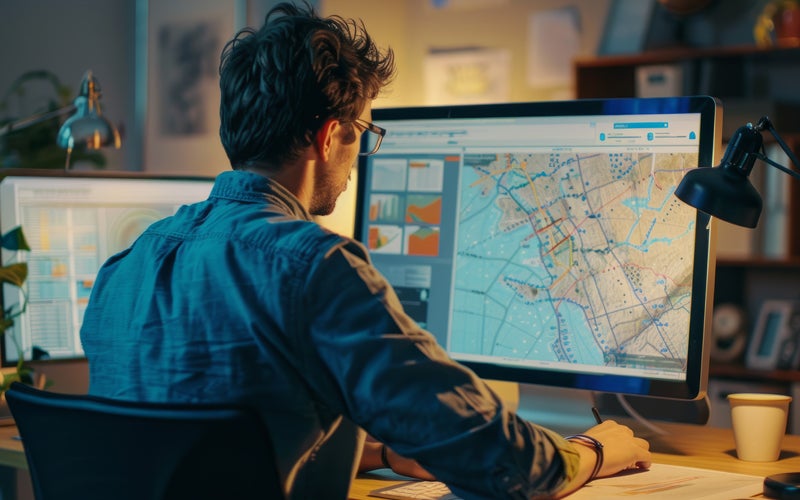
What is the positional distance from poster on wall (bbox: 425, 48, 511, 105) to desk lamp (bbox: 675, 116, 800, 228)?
2831mm

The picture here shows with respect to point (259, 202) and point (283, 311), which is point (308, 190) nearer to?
point (259, 202)

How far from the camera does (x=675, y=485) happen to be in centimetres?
119

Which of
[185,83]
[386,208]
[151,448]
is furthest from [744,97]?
[151,448]

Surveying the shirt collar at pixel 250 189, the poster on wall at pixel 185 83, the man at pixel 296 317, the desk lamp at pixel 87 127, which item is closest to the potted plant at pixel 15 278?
the desk lamp at pixel 87 127

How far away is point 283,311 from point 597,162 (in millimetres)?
647

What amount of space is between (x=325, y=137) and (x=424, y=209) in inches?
16.5

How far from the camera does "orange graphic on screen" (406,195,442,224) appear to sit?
5.00 ft

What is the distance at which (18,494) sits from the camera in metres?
1.94

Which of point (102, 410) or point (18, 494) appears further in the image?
point (18, 494)

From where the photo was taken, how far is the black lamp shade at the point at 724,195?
1209 mm

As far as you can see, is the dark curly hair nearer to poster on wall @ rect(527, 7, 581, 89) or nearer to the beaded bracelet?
the beaded bracelet

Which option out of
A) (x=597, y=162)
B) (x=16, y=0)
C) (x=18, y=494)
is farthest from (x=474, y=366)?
(x=16, y=0)

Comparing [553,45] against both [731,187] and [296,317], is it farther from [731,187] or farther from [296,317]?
[296,317]

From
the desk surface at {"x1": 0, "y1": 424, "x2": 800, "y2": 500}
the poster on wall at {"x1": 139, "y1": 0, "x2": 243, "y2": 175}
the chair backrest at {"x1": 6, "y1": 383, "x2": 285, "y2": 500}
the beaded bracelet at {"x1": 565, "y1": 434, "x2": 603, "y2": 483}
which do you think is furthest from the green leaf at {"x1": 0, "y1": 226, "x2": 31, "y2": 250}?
the poster on wall at {"x1": 139, "y1": 0, "x2": 243, "y2": 175}
